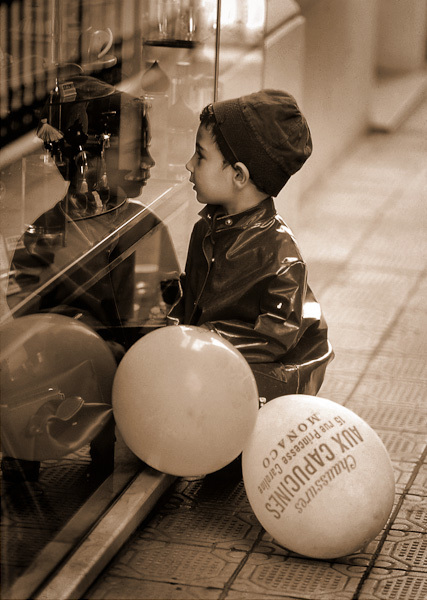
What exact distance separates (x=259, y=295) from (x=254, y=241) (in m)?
0.19

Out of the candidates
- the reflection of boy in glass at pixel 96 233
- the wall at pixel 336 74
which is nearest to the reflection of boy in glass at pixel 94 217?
the reflection of boy in glass at pixel 96 233

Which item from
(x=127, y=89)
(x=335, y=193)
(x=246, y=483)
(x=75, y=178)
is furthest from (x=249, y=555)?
(x=335, y=193)

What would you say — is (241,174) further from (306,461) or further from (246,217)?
(306,461)

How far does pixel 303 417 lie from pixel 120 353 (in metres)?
0.68

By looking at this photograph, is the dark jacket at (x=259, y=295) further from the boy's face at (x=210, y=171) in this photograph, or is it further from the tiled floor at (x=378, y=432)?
the tiled floor at (x=378, y=432)

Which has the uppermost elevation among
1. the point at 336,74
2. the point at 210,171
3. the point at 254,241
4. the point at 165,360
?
the point at 210,171

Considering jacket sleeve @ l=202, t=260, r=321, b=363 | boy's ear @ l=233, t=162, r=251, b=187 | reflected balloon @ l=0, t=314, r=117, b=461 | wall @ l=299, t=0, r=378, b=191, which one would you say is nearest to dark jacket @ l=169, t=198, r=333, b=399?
jacket sleeve @ l=202, t=260, r=321, b=363

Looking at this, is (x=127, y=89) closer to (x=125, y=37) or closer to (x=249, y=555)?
(x=125, y=37)

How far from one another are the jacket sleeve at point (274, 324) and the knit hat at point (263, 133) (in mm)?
345

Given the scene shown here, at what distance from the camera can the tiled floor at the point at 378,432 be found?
3092 mm

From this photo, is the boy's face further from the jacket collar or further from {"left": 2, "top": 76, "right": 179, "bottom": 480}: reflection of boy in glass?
{"left": 2, "top": 76, "right": 179, "bottom": 480}: reflection of boy in glass

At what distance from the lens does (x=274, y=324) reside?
3426 mm

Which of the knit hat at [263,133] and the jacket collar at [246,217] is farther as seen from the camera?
the jacket collar at [246,217]

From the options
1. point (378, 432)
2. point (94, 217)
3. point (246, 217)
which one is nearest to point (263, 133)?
point (246, 217)
